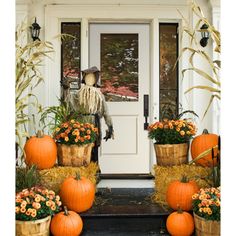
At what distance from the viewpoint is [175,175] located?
3.60 m

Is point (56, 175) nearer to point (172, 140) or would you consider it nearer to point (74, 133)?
point (74, 133)

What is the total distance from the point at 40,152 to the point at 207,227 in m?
1.47

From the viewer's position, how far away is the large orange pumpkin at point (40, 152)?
3449mm

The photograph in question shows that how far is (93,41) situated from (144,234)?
294cm

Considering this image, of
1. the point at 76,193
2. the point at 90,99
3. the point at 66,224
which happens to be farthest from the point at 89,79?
the point at 66,224

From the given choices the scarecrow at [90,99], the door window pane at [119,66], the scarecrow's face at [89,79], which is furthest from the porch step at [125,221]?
the door window pane at [119,66]

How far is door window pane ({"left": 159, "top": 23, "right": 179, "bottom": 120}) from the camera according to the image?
5164 millimetres

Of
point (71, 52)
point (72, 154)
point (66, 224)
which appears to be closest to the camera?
point (66, 224)

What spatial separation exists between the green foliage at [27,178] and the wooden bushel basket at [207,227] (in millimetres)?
1257

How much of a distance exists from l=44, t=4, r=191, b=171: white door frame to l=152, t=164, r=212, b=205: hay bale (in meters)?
1.50

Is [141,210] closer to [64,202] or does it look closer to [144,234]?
[144,234]

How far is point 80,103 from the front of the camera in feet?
13.3

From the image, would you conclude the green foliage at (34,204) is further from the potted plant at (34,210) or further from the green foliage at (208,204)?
the green foliage at (208,204)

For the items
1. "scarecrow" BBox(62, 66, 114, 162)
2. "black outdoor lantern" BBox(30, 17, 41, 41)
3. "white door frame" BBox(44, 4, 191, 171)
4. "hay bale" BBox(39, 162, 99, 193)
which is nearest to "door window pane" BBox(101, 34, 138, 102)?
"white door frame" BBox(44, 4, 191, 171)
